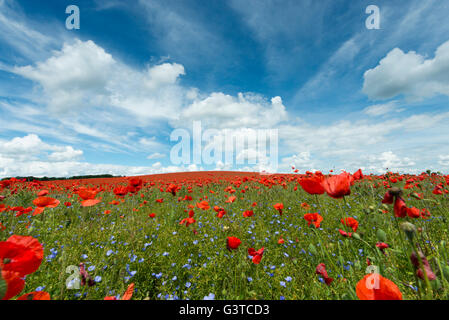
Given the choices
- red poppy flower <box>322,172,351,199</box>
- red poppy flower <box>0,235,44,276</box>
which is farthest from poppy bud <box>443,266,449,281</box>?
red poppy flower <box>0,235,44,276</box>

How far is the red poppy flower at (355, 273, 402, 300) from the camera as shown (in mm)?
673

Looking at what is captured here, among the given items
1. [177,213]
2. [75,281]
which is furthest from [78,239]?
[177,213]

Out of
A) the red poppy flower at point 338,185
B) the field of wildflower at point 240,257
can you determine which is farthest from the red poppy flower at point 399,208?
the red poppy flower at point 338,185

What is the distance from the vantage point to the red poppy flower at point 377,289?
2.21ft

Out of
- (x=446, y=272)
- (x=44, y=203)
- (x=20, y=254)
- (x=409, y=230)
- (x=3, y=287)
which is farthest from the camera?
(x=44, y=203)

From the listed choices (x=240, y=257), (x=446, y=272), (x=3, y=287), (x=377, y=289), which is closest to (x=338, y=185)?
(x=377, y=289)

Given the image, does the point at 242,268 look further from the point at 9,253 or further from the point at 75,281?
the point at 9,253

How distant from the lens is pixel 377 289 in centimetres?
69

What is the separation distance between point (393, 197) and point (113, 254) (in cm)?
303

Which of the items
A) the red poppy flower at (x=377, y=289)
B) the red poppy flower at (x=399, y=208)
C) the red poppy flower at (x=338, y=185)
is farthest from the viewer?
the red poppy flower at (x=338, y=185)

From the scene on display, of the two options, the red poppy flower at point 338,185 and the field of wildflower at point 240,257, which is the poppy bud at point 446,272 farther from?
the red poppy flower at point 338,185

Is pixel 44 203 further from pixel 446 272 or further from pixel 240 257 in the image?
pixel 446 272
